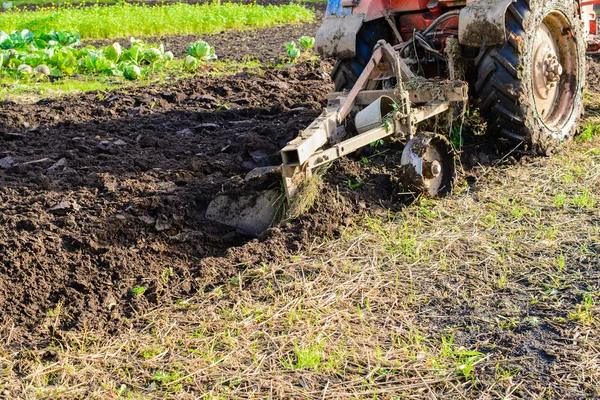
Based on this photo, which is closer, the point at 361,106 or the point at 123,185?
the point at 123,185

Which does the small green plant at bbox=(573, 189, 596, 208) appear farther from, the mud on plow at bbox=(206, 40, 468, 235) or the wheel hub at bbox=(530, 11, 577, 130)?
the wheel hub at bbox=(530, 11, 577, 130)

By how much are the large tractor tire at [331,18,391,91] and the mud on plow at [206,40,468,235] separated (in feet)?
2.49

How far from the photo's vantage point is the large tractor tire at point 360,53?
6387 mm

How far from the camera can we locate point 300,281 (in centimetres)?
409

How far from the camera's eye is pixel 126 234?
476cm

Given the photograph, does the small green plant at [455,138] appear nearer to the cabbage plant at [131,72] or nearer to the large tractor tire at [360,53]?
the large tractor tire at [360,53]

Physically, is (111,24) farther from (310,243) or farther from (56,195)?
(310,243)

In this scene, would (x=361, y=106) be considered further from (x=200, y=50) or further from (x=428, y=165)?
(x=200, y=50)

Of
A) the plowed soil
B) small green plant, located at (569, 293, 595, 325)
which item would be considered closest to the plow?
the plowed soil

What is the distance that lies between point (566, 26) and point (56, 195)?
4307mm

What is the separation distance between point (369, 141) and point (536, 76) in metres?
1.90

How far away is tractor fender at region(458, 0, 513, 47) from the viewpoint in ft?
17.3

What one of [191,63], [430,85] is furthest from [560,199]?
[191,63]

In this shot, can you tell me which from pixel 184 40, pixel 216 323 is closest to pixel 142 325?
pixel 216 323
